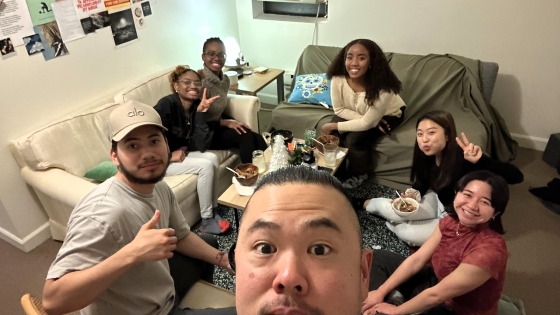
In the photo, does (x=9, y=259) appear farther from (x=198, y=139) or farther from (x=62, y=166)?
(x=198, y=139)

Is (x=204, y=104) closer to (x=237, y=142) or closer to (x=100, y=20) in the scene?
(x=237, y=142)

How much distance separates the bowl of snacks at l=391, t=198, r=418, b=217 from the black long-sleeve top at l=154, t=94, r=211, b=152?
4.31ft

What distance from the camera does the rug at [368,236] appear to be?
2.15 meters

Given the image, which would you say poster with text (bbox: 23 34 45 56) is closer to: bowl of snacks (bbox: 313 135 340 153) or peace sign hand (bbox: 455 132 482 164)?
bowl of snacks (bbox: 313 135 340 153)

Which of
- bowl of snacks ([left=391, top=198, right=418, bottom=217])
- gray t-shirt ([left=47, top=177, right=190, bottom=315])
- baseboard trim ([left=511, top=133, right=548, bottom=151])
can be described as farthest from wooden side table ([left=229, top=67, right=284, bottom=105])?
baseboard trim ([left=511, top=133, right=548, bottom=151])

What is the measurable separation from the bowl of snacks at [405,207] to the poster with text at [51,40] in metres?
2.32

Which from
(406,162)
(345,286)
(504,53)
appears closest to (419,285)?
(345,286)

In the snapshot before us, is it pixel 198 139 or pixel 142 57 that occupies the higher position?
pixel 142 57

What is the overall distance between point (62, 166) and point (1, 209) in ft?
1.68

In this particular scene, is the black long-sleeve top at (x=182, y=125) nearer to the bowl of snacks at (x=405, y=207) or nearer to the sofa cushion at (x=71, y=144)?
the sofa cushion at (x=71, y=144)

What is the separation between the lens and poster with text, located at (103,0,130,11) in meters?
Result: 2.63

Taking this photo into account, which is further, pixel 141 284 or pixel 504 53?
pixel 504 53

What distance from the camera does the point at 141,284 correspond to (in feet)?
4.19

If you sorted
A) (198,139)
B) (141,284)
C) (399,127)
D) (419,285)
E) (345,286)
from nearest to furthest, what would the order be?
(345,286)
(141,284)
(419,285)
(198,139)
(399,127)
